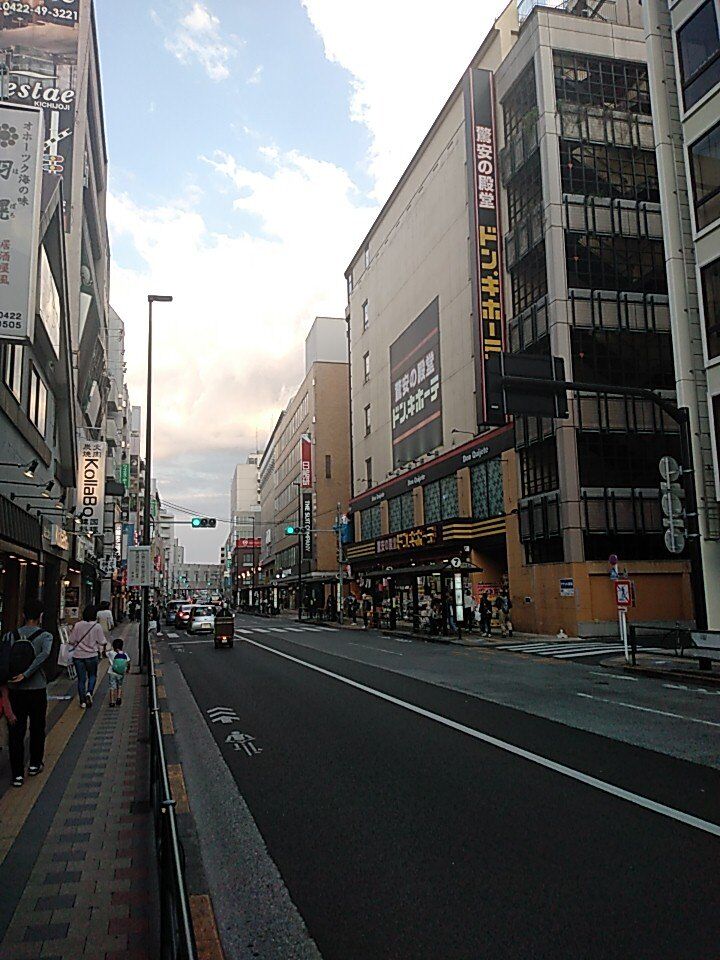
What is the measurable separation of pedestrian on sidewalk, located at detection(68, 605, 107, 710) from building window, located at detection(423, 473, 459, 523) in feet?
97.7

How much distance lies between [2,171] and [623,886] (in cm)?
1006

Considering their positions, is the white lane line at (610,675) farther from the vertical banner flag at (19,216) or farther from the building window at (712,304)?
the vertical banner flag at (19,216)

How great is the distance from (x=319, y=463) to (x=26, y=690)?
68707 millimetres

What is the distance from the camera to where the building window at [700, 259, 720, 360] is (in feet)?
68.3

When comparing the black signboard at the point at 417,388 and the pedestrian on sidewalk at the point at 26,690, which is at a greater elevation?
the black signboard at the point at 417,388

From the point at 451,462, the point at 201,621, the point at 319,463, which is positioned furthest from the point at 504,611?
the point at 319,463

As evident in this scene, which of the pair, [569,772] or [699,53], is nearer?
[569,772]

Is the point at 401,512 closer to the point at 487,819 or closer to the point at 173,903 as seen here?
the point at 487,819

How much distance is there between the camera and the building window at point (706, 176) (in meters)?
20.7

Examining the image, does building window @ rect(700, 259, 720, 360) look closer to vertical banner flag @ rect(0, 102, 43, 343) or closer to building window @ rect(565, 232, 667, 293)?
building window @ rect(565, 232, 667, 293)

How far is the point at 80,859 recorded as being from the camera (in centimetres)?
603

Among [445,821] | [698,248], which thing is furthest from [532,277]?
[445,821]

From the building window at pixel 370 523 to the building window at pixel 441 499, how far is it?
10443mm

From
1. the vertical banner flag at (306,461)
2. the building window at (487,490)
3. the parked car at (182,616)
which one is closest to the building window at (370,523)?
the parked car at (182,616)
